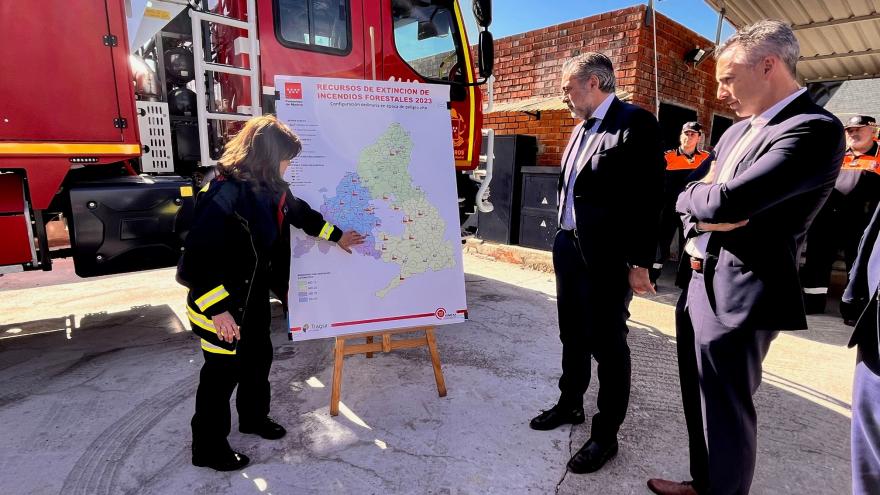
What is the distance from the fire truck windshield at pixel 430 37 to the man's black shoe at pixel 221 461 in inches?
120

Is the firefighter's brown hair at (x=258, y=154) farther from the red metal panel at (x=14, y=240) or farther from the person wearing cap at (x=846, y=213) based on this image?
the person wearing cap at (x=846, y=213)

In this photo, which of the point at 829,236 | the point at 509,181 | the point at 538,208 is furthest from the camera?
the point at 509,181

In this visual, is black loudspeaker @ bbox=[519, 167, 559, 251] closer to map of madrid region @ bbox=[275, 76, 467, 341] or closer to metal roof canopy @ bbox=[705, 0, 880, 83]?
metal roof canopy @ bbox=[705, 0, 880, 83]

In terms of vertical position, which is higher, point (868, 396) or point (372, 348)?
point (868, 396)

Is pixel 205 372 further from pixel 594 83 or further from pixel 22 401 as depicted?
pixel 594 83

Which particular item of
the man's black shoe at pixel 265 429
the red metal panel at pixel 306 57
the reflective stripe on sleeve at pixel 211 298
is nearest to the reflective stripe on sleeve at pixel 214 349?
the reflective stripe on sleeve at pixel 211 298

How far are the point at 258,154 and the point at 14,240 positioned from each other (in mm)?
1816

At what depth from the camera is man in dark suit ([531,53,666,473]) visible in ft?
6.40

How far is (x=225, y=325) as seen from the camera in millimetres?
1871

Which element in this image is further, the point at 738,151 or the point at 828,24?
the point at 828,24

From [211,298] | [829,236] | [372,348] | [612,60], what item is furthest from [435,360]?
[612,60]

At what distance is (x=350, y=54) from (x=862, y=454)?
139 inches

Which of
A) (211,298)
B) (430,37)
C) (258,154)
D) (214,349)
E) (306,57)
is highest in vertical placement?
(430,37)

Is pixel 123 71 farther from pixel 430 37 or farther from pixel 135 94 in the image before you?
pixel 430 37
